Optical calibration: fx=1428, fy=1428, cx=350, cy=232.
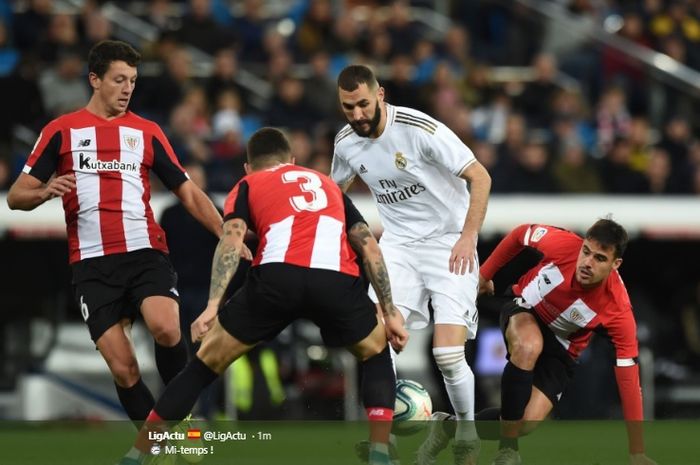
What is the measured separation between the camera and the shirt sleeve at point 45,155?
7.59m

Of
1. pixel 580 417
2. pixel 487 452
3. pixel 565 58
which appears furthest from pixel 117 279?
pixel 565 58

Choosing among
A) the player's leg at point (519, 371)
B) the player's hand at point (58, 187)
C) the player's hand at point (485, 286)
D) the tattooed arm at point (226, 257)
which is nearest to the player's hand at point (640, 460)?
the player's leg at point (519, 371)

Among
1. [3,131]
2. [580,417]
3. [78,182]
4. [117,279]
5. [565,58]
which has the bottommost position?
[580,417]

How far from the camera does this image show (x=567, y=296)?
26.6 feet

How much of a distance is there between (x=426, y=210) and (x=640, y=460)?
6.47 feet

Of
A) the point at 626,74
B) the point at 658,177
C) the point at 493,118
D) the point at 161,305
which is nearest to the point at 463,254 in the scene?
the point at 161,305

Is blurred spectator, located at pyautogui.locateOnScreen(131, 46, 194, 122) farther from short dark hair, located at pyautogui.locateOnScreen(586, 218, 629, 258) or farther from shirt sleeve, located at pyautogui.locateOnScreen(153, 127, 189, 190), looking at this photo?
short dark hair, located at pyautogui.locateOnScreen(586, 218, 629, 258)

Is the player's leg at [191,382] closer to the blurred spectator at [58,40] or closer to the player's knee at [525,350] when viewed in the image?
the player's knee at [525,350]

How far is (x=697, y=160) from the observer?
13.7 metres

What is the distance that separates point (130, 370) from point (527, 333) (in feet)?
7.43

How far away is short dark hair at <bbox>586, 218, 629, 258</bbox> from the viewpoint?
305 inches

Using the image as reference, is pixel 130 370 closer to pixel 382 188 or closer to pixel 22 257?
pixel 382 188

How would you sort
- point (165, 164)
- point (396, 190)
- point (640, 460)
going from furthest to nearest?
point (396, 190) < point (165, 164) < point (640, 460)

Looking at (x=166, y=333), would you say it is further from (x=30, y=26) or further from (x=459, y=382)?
(x=30, y=26)
